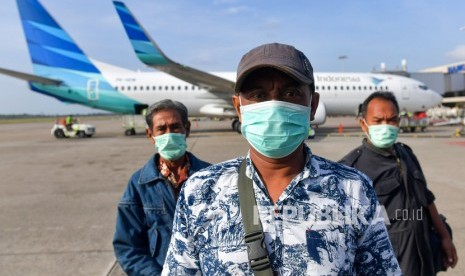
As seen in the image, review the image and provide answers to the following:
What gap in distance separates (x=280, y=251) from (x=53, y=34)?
22224mm

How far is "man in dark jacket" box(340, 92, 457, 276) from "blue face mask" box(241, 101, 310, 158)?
127 cm

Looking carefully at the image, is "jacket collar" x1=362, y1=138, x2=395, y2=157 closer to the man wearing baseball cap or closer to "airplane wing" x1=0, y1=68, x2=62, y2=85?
the man wearing baseball cap

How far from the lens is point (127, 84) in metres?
20.1

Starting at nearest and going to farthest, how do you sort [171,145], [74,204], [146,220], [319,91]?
[146,220] → [171,145] → [74,204] → [319,91]

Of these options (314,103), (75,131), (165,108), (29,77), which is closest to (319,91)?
(75,131)

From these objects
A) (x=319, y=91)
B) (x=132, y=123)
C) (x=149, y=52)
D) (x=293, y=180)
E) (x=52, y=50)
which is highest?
(x=52, y=50)

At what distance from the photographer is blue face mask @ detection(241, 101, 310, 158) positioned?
128cm

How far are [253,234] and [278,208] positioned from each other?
119mm

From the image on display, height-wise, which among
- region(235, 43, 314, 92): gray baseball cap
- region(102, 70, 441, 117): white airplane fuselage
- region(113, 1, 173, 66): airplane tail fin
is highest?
region(113, 1, 173, 66): airplane tail fin

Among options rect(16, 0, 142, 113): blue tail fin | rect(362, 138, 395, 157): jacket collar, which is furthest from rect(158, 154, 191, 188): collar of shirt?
rect(16, 0, 142, 113): blue tail fin

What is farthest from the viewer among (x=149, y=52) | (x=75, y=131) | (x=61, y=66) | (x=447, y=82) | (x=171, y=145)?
(x=447, y=82)

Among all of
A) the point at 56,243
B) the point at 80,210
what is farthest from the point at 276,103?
the point at 80,210

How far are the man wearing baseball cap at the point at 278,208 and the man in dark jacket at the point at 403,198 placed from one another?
1.20 meters

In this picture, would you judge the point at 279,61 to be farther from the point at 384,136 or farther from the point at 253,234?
the point at 384,136
